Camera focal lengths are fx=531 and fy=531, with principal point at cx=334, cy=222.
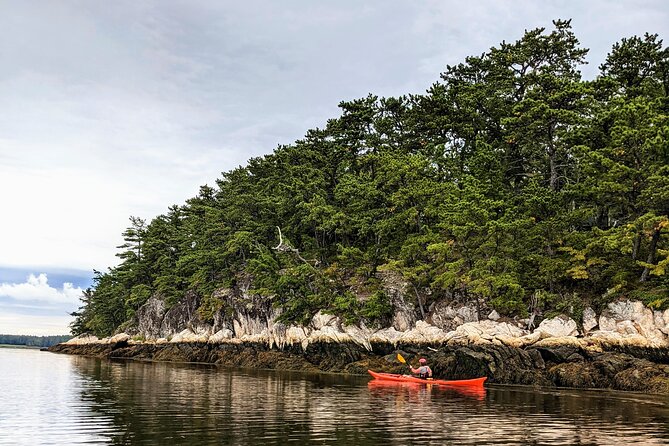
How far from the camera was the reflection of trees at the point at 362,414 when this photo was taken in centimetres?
1503

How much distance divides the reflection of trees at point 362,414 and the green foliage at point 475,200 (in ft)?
37.0

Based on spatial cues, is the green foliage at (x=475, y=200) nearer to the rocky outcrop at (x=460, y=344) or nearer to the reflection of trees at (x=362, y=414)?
the rocky outcrop at (x=460, y=344)

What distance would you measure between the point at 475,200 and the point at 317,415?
25427 millimetres

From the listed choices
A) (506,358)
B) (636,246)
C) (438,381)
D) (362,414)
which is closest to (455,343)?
(506,358)

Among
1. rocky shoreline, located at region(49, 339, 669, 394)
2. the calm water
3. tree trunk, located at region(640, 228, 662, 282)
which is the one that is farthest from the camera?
tree trunk, located at region(640, 228, 662, 282)

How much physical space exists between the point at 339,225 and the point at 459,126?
15.7 meters

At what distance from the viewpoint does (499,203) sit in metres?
38.4

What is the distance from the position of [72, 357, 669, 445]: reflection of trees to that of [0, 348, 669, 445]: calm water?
37 millimetres

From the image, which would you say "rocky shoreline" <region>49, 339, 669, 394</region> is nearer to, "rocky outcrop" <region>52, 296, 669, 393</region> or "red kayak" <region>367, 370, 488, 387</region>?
"rocky outcrop" <region>52, 296, 669, 393</region>

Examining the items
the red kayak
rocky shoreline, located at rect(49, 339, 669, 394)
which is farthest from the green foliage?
the red kayak

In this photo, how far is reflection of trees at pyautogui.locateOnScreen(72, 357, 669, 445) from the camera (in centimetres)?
1503

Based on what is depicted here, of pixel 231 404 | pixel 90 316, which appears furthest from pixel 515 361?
pixel 90 316

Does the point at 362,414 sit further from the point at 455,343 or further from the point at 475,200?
the point at 475,200

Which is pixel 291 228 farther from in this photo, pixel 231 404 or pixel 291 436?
pixel 291 436
